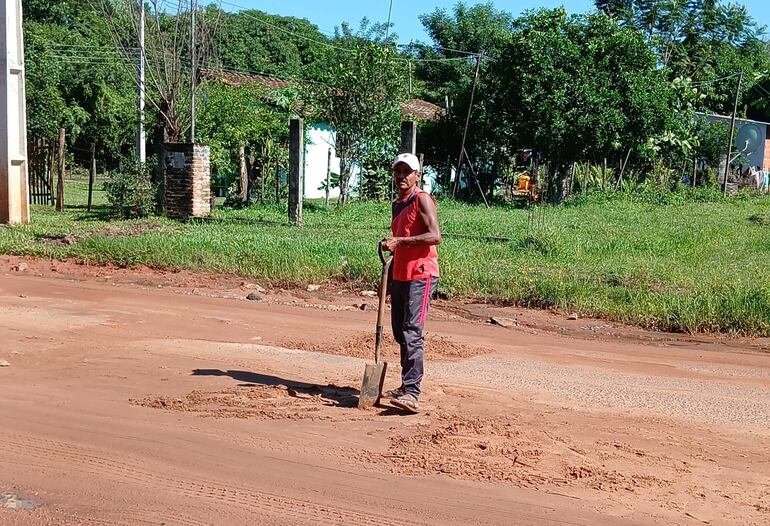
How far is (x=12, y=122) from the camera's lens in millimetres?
17328

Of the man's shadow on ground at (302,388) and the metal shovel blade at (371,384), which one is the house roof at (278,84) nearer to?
the man's shadow on ground at (302,388)

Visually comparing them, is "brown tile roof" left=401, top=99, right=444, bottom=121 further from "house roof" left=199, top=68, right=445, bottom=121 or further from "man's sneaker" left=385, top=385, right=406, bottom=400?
"man's sneaker" left=385, top=385, right=406, bottom=400

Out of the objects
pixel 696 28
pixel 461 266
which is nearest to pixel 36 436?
pixel 461 266

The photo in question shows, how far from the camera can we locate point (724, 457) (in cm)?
542

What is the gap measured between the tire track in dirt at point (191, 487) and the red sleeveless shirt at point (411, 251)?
204cm

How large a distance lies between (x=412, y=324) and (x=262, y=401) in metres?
1.20

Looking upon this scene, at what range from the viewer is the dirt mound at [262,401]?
601 cm

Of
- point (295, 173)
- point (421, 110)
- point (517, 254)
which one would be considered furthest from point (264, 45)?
point (517, 254)

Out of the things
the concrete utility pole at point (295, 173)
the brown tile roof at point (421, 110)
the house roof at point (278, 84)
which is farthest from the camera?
the brown tile roof at point (421, 110)

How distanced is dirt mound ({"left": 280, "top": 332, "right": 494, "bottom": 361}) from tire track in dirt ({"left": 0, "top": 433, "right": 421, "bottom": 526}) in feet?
10.3

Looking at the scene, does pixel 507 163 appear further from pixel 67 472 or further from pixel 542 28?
pixel 67 472

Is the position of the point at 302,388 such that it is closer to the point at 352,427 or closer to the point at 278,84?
the point at 352,427

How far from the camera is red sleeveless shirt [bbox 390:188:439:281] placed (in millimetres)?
6117

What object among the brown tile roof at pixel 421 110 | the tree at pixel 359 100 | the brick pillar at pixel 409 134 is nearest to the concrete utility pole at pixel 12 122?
A: the brick pillar at pixel 409 134
